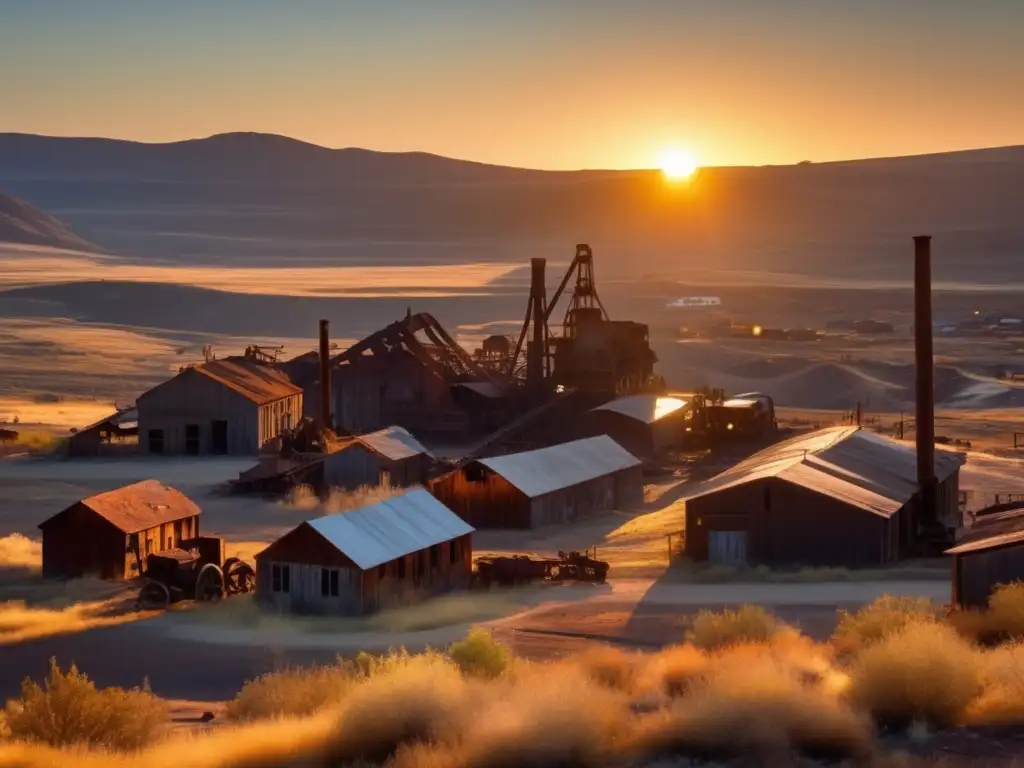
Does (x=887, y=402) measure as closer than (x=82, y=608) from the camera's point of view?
No

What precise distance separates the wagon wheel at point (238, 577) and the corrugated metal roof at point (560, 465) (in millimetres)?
11165

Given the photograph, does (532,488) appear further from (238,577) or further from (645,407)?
(645,407)

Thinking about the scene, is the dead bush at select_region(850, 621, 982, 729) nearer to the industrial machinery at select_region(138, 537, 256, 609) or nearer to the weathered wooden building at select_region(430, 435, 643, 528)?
the industrial machinery at select_region(138, 537, 256, 609)

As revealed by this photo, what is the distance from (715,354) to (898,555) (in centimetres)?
6442

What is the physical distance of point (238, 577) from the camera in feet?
113

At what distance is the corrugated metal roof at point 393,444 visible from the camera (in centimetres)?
5209

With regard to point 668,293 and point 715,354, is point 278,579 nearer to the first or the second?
point 715,354

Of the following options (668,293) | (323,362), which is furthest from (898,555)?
(668,293)

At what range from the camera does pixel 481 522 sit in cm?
4478

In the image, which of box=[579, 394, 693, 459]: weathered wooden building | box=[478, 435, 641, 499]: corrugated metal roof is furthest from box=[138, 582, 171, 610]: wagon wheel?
box=[579, 394, 693, 459]: weathered wooden building

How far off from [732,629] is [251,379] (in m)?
40.7

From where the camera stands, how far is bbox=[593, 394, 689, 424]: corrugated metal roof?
61719mm

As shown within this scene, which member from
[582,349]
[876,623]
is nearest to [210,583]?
[876,623]

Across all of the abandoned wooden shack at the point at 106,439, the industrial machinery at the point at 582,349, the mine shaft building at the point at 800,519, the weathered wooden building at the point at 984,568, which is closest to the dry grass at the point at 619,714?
the weathered wooden building at the point at 984,568
